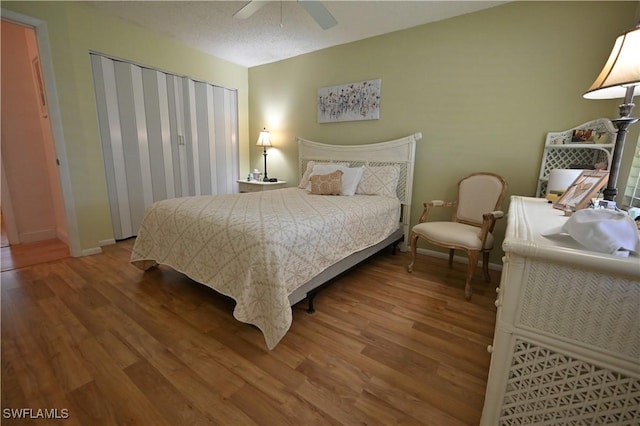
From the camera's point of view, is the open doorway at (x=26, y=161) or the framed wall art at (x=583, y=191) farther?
the open doorway at (x=26, y=161)

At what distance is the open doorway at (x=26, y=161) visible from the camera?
296 cm

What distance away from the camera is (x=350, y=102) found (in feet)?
11.1

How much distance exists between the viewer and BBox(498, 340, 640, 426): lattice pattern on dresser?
2.61 feet

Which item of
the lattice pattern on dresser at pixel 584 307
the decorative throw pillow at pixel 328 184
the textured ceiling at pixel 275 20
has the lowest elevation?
the lattice pattern on dresser at pixel 584 307

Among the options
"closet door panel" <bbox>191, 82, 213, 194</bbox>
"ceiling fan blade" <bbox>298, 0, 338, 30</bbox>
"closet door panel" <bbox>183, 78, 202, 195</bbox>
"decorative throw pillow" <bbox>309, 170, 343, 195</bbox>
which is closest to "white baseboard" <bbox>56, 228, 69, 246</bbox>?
"closet door panel" <bbox>183, 78, 202, 195</bbox>

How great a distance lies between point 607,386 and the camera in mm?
800

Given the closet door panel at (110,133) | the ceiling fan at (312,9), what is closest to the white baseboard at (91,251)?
the closet door panel at (110,133)

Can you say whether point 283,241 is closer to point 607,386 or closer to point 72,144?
point 607,386

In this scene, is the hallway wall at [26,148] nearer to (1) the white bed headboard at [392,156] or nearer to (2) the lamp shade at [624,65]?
(1) the white bed headboard at [392,156]

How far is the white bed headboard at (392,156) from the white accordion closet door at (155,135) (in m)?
1.79

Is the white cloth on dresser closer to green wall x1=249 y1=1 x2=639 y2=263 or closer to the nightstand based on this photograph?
green wall x1=249 y1=1 x2=639 y2=263

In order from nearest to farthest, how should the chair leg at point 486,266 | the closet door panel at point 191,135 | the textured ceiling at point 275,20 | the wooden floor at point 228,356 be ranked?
the wooden floor at point 228,356 < the chair leg at point 486,266 < the textured ceiling at point 275,20 < the closet door panel at point 191,135

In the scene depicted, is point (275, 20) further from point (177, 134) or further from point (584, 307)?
point (584, 307)

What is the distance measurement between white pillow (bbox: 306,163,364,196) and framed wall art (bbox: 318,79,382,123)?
76 centimetres
